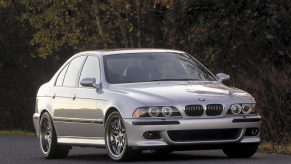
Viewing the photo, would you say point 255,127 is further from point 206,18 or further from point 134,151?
point 206,18

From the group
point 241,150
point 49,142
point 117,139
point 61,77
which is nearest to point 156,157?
point 117,139

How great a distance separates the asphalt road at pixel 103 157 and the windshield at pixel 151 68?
1071 millimetres

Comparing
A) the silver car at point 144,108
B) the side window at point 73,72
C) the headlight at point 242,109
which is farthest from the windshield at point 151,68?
the headlight at point 242,109

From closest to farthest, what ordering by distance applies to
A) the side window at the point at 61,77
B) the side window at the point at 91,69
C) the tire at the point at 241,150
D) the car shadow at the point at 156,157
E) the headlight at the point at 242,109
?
1. the headlight at the point at 242,109
2. the tire at the point at 241,150
3. the car shadow at the point at 156,157
4. the side window at the point at 91,69
5. the side window at the point at 61,77

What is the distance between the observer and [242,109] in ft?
49.8

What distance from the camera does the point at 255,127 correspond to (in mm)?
15320

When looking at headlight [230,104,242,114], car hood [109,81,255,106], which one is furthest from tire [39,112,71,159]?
headlight [230,104,242,114]

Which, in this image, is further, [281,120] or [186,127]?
[281,120]

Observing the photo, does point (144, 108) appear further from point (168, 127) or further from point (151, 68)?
point (151, 68)

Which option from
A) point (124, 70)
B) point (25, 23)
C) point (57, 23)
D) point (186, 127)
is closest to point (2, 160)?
point (124, 70)

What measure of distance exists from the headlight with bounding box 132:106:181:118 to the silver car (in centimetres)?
1

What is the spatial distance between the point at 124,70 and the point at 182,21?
272 inches

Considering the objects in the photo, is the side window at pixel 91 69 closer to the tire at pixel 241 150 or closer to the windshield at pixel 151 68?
the windshield at pixel 151 68

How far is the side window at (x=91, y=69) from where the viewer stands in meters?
16.5
